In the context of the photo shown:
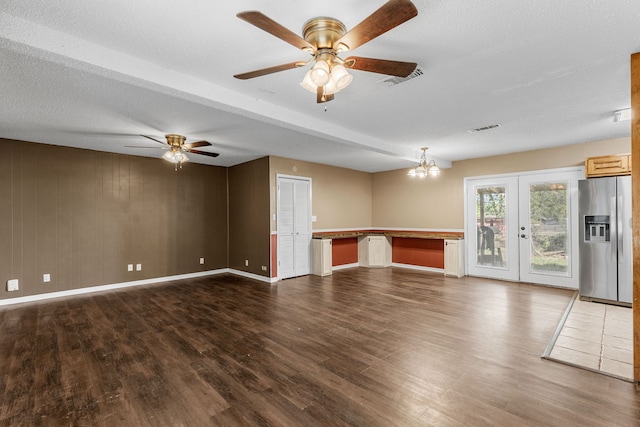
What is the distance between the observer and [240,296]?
5.11 meters

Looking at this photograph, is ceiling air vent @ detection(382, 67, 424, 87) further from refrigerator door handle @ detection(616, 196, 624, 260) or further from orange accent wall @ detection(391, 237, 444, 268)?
orange accent wall @ detection(391, 237, 444, 268)

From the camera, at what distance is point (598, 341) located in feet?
10.4

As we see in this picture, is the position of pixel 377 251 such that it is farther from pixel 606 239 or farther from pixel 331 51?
pixel 331 51

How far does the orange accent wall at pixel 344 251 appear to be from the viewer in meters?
7.62

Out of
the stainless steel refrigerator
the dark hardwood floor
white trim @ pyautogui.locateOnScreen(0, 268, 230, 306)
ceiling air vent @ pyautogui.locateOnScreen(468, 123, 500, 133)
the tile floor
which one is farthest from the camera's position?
white trim @ pyautogui.locateOnScreen(0, 268, 230, 306)

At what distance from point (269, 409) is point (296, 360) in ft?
2.37

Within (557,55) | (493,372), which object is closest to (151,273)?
(493,372)

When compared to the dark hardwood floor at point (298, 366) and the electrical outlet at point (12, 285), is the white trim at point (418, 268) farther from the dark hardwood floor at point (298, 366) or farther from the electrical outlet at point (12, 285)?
the electrical outlet at point (12, 285)

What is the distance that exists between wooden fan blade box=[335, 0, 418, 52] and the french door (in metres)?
5.62

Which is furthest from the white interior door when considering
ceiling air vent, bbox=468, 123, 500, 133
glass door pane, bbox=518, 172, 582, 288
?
glass door pane, bbox=518, 172, 582, 288

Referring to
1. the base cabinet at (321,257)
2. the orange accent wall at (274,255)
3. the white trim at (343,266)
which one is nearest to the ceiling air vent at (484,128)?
the base cabinet at (321,257)

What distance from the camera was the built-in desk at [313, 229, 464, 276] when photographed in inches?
280

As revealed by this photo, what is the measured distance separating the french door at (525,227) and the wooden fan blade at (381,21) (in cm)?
562

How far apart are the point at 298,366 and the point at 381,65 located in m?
2.58
